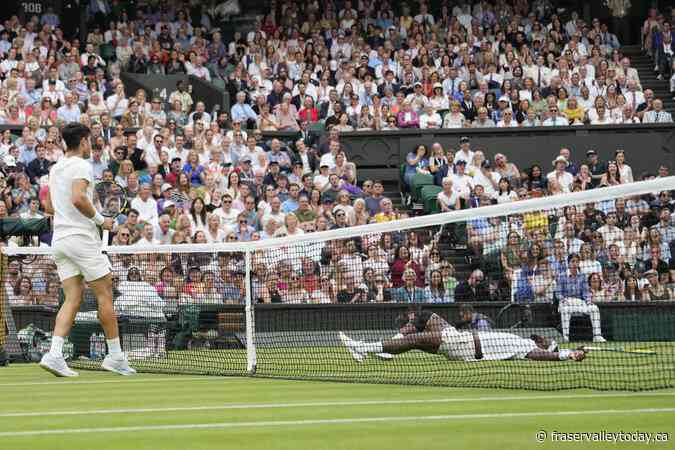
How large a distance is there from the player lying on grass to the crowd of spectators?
311 millimetres

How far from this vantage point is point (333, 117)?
24.2 m

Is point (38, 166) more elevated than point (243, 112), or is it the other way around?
point (243, 112)

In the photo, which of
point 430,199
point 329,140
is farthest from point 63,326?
point 329,140

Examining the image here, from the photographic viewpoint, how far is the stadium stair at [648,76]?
93.0 ft

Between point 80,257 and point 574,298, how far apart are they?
4424mm

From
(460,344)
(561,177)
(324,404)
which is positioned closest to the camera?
(324,404)

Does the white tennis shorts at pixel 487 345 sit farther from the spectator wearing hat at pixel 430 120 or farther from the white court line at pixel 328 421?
the spectator wearing hat at pixel 430 120

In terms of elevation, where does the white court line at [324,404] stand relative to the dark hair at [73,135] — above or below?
below

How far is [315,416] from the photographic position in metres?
6.97

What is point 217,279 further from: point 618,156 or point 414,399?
point 618,156

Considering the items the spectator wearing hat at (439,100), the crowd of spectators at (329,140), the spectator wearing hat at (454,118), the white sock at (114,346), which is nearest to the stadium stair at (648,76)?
the crowd of spectators at (329,140)

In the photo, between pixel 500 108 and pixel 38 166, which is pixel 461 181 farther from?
pixel 38 166

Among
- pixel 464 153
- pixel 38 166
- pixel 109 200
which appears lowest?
pixel 109 200

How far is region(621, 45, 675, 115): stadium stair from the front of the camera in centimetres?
2834
